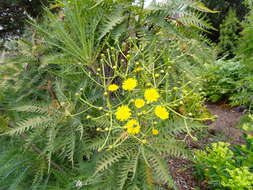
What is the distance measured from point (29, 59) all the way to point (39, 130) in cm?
34

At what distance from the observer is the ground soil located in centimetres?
136

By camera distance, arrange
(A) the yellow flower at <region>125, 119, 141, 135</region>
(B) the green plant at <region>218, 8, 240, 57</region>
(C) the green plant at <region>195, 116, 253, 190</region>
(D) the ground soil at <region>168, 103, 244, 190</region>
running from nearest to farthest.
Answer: (A) the yellow flower at <region>125, 119, 141, 135</region> < (C) the green plant at <region>195, 116, 253, 190</region> < (D) the ground soil at <region>168, 103, 244, 190</region> < (B) the green plant at <region>218, 8, 240, 57</region>

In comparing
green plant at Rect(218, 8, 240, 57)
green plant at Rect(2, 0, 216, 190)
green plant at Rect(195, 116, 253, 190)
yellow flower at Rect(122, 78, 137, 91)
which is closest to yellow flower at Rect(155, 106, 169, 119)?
green plant at Rect(2, 0, 216, 190)

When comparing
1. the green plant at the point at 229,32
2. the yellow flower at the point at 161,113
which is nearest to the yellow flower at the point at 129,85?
the yellow flower at the point at 161,113

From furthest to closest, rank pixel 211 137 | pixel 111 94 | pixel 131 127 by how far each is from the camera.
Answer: pixel 211 137
pixel 111 94
pixel 131 127

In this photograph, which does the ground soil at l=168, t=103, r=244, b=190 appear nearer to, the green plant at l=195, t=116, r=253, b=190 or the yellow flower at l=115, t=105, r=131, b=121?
the green plant at l=195, t=116, r=253, b=190

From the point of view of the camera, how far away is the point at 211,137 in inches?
80.2

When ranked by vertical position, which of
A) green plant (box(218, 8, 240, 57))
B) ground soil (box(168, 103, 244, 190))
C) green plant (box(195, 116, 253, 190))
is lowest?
ground soil (box(168, 103, 244, 190))

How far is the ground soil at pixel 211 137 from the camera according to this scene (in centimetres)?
136

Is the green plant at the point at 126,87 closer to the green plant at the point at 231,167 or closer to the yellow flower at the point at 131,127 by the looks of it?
the yellow flower at the point at 131,127

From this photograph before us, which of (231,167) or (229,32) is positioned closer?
(231,167)

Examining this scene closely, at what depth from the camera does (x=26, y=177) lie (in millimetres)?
976

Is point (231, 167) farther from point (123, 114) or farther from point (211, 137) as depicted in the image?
point (211, 137)

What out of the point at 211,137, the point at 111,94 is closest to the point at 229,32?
the point at 211,137
